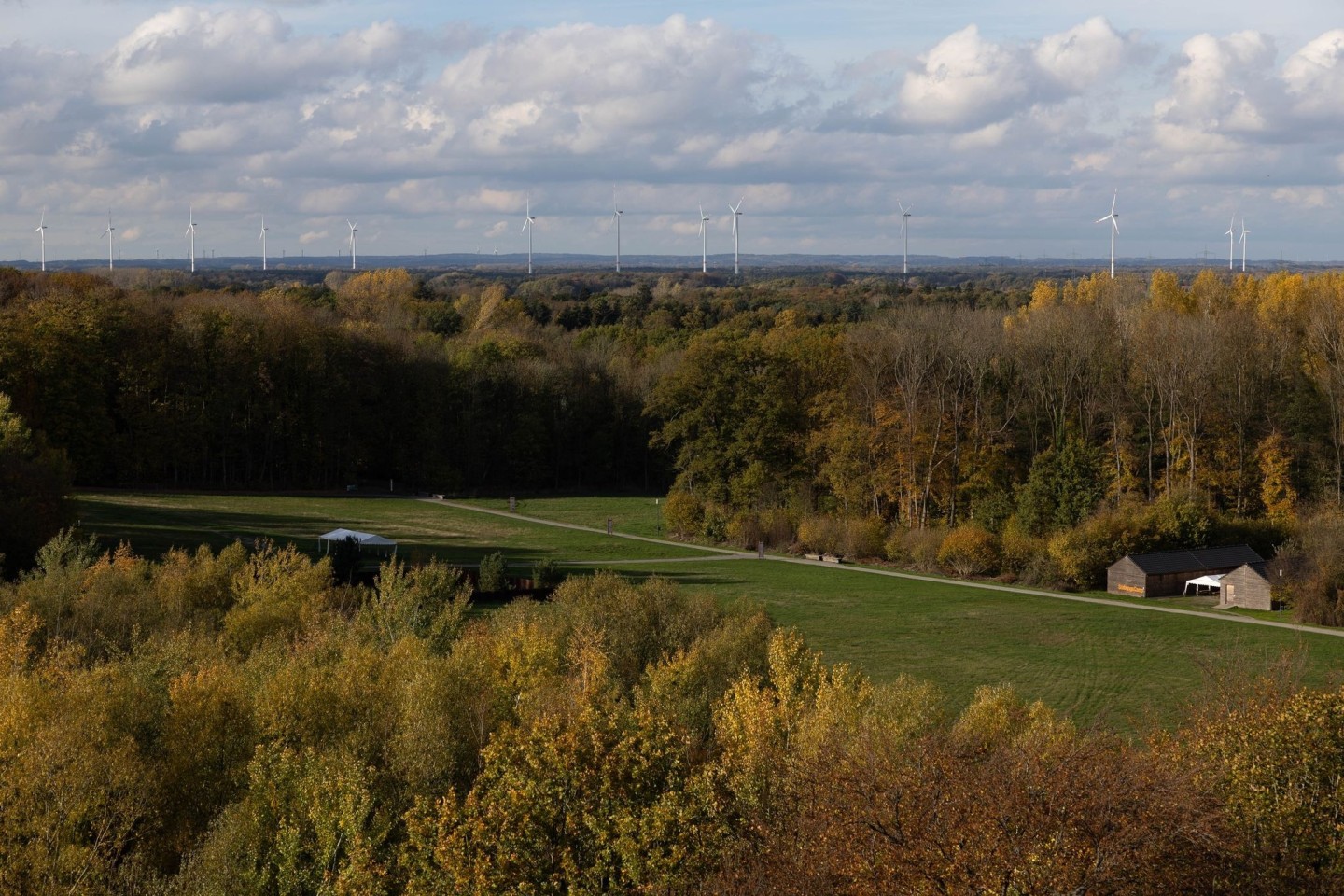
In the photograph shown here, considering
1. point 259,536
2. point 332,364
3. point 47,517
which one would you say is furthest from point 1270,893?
point 332,364

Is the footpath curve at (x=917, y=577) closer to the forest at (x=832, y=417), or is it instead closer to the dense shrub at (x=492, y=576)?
the forest at (x=832, y=417)

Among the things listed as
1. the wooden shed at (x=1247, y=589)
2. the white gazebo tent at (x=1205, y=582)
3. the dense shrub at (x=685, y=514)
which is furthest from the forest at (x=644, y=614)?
the white gazebo tent at (x=1205, y=582)

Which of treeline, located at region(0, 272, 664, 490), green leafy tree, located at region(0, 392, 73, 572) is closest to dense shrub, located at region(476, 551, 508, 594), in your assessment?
green leafy tree, located at region(0, 392, 73, 572)

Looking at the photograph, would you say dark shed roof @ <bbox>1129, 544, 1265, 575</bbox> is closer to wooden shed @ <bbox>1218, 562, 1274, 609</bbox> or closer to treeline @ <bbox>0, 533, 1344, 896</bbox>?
wooden shed @ <bbox>1218, 562, 1274, 609</bbox>

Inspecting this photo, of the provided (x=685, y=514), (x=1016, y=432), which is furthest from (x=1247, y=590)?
(x=685, y=514)

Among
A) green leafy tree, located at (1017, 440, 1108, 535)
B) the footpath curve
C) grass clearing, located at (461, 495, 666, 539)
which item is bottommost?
the footpath curve
